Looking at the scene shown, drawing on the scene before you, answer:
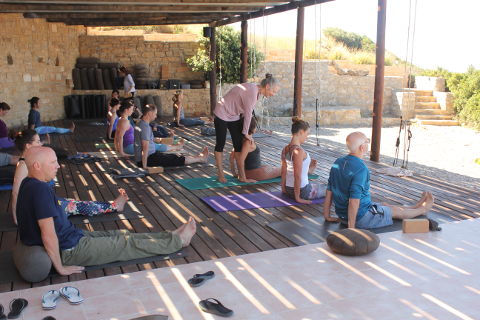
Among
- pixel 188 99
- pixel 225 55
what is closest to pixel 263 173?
pixel 188 99

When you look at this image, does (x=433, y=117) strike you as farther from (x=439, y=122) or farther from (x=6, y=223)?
(x=6, y=223)

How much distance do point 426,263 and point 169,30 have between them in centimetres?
1975

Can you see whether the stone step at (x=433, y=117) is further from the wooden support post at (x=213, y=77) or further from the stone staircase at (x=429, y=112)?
the wooden support post at (x=213, y=77)

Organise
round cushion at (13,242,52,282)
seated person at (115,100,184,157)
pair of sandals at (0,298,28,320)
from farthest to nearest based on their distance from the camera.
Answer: seated person at (115,100,184,157), round cushion at (13,242,52,282), pair of sandals at (0,298,28,320)

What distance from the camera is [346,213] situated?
3906 millimetres

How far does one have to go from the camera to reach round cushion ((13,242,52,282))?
9.78 ft

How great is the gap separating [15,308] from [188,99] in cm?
1173

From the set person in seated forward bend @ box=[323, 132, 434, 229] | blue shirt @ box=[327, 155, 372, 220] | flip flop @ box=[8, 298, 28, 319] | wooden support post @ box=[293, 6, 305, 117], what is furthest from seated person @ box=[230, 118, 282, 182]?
wooden support post @ box=[293, 6, 305, 117]

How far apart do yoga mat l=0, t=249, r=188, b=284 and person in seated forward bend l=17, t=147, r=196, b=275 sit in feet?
0.09

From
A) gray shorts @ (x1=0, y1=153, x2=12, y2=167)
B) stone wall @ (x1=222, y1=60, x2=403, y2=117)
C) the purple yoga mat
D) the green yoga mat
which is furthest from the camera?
stone wall @ (x1=222, y1=60, x2=403, y2=117)

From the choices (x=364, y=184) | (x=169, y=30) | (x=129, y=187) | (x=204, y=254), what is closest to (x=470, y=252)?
(x=364, y=184)

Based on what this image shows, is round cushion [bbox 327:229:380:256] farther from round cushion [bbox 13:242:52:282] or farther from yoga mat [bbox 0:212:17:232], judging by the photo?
yoga mat [bbox 0:212:17:232]

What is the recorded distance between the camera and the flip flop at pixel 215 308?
8.68 ft

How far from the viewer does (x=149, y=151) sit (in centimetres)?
622
